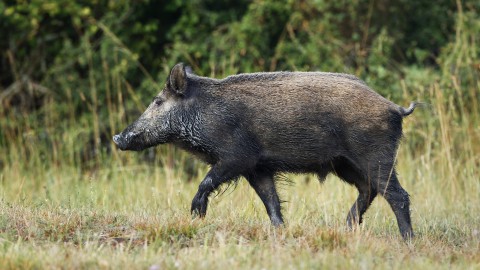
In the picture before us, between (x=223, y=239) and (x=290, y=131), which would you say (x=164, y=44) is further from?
(x=223, y=239)

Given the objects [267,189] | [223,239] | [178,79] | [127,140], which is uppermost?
[178,79]

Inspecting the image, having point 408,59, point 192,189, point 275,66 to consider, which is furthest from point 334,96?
point 408,59

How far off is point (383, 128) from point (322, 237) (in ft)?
4.60

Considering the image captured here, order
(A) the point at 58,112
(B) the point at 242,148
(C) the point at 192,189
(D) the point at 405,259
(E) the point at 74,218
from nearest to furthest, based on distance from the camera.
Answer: (D) the point at 405,259
(E) the point at 74,218
(B) the point at 242,148
(C) the point at 192,189
(A) the point at 58,112

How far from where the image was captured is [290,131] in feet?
23.0

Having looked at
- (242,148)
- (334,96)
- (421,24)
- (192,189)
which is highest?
(421,24)

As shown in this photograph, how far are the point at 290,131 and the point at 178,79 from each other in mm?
1042

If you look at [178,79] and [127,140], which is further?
[127,140]

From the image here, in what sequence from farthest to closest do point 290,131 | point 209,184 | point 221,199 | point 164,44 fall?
point 164,44
point 221,199
point 290,131
point 209,184

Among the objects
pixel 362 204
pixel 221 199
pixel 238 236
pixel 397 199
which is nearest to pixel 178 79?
pixel 221 199

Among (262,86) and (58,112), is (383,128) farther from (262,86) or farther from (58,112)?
(58,112)

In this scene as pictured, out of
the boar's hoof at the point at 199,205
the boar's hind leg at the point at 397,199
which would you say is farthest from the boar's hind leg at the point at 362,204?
the boar's hoof at the point at 199,205

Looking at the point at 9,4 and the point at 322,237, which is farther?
the point at 9,4

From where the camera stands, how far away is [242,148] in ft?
22.8
